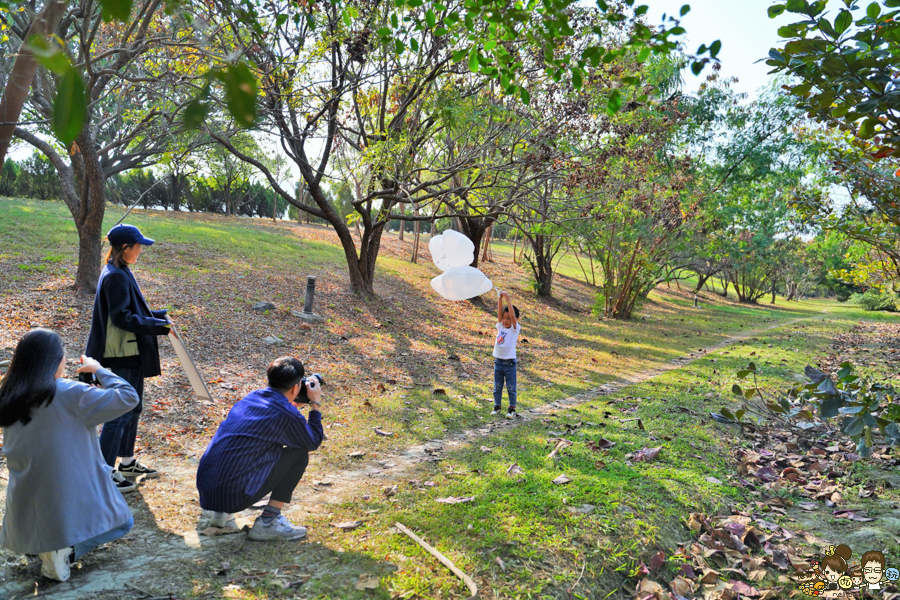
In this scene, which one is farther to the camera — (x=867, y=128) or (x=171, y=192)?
(x=171, y=192)

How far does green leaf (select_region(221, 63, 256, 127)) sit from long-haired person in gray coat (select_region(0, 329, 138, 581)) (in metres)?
2.48

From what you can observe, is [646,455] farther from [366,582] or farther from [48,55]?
[48,55]

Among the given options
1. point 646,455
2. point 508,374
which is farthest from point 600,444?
point 508,374

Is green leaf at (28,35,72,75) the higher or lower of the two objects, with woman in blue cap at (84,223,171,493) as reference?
higher

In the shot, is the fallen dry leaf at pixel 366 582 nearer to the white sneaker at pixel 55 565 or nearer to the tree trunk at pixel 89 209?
the white sneaker at pixel 55 565

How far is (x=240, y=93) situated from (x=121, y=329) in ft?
12.5

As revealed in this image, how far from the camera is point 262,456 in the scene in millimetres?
3725

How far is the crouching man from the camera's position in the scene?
12.1ft

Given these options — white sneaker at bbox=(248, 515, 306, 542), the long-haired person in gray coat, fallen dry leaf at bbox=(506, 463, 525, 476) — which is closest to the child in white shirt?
fallen dry leaf at bbox=(506, 463, 525, 476)

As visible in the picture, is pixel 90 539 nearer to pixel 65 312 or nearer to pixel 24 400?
pixel 24 400

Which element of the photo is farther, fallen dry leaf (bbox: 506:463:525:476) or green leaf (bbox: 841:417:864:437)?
fallen dry leaf (bbox: 506:463:525:476)

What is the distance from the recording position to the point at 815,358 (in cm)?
1315

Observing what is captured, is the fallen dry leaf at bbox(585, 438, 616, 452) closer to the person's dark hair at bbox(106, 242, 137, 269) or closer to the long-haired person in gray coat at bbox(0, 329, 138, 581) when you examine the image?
the long-haired person in gray coat at bbox(0, 329, 138, 581)

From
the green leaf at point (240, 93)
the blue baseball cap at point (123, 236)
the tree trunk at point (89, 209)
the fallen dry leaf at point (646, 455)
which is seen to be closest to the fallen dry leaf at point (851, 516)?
the fallen dry leaf at point (646, 455)
